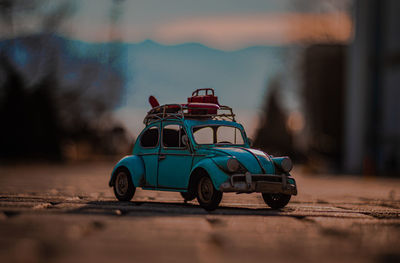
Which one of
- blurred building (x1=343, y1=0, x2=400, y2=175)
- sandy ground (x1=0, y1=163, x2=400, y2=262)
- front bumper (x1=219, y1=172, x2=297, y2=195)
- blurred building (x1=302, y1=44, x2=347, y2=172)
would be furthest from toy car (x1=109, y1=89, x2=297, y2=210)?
blurred building (x1=302, y1=44, x2=347, y2=172)

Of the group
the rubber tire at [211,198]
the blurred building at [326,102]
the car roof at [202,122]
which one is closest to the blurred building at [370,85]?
the blurred building at [326,102]

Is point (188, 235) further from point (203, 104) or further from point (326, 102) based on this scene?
point (326, 102)

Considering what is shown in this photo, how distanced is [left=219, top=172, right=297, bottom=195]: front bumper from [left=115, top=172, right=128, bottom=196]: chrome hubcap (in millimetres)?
2804

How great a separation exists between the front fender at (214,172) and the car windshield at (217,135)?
1.02 metres

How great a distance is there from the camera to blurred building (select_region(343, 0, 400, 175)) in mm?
51531

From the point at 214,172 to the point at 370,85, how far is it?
4560 centimetres

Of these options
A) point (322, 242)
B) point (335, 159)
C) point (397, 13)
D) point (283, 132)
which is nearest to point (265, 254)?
point (322, 242)

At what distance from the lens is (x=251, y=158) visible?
10.5 metres

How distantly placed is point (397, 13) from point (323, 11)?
9.92m

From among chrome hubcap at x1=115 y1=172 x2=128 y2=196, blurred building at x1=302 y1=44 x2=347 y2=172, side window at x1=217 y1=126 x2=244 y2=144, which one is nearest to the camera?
side window at x1=217 y1=126 x2=244 y2=144

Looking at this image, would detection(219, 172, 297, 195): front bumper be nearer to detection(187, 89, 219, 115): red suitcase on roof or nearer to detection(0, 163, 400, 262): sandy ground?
detection(0, 163, 400, 262): sandy ground

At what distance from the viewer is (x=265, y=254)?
5.92 metres

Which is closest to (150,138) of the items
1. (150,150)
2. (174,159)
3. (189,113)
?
(150,150)

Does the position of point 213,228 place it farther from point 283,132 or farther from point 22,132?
point 283,132
